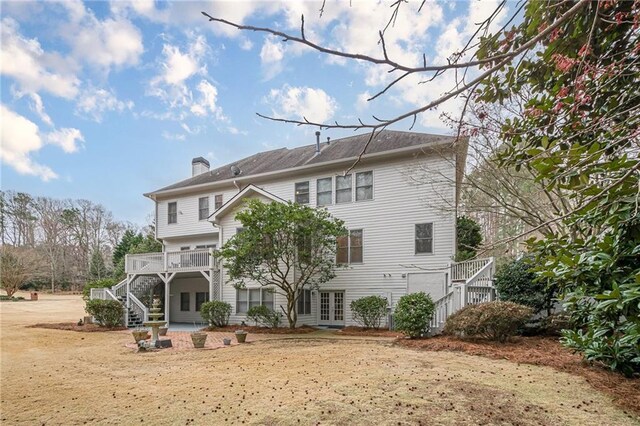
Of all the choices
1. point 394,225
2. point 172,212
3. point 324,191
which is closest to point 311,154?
point 324,191

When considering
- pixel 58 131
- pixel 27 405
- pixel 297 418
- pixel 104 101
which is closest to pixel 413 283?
pixel 297 418

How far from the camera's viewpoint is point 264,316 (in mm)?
15570

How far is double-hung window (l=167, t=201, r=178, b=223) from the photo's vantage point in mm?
20942

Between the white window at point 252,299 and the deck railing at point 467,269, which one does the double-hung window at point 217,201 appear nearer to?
the white window at point 252,299

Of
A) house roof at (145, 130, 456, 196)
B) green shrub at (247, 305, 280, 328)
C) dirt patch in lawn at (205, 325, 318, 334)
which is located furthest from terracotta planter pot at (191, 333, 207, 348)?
house roof at (145, 130, 456, 196)

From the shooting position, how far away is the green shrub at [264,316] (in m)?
15.4

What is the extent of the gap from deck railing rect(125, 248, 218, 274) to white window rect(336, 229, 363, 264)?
6020 millimetres

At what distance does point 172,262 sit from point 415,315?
13.1 m

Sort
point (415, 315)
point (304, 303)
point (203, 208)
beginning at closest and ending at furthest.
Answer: point (415, 315), point (304, 303), point (203, 208)

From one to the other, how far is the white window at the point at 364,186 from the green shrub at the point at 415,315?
620 cm

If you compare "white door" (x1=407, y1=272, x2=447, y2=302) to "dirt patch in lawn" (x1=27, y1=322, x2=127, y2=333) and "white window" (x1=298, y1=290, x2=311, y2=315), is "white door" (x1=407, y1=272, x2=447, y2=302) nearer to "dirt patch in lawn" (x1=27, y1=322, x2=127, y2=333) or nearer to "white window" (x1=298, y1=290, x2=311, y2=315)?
"white window" (x1=298, y1=290, x2=311, y2=315)

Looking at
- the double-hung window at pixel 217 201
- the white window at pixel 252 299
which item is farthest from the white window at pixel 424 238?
the double-hung window at pixel 217 201

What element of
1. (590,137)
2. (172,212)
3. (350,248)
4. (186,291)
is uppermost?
(172,212)

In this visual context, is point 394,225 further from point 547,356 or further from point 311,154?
point 547,356
